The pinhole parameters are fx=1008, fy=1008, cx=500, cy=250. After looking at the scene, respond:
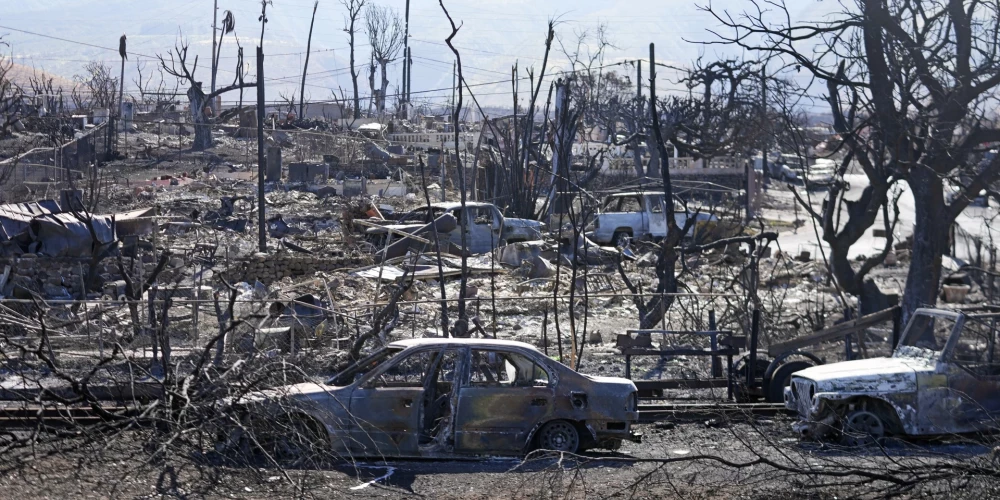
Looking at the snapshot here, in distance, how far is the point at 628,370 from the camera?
41.5ft

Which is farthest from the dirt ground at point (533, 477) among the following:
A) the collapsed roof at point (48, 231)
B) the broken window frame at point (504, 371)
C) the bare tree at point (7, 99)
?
the bare tree at point (7, 99)

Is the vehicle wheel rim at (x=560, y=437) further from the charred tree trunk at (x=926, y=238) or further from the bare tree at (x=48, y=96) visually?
the bare tree at (x=48, y=96)

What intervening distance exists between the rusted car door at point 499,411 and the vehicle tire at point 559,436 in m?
0.13

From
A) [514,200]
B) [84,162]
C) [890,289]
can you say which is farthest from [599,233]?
[84,162]

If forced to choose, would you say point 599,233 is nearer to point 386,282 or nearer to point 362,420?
point 386,282

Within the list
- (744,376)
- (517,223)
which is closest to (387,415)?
(744,376)

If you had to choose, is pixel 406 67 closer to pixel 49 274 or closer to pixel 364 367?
pixel 49 274

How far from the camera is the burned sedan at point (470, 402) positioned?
9188 millimetres

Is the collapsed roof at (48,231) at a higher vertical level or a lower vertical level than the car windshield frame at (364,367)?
higher

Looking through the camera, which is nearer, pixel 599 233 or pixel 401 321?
pixel 401 321

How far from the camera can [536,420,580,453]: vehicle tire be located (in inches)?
371

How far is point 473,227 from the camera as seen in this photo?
994 inches

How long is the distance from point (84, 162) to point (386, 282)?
22259mm

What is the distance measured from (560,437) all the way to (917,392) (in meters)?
3.74
